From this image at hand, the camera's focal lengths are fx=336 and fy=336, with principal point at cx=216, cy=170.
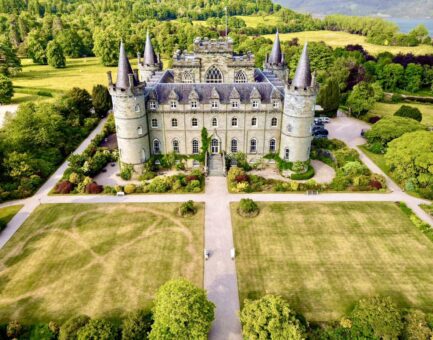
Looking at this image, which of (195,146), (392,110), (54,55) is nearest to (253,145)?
A: (195,146)

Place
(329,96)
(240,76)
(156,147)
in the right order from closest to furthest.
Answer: (156,147) → (240,76) → (329,96)

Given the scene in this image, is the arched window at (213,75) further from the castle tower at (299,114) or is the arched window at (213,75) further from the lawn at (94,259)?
the lawn at (94,259)

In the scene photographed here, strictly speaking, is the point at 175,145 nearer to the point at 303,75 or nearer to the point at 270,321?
the point at 303,75

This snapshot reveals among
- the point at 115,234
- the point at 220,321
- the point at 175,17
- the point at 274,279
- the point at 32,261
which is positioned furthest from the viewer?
the point at 175,17

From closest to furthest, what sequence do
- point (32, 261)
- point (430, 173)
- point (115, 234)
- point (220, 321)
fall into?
point (220, 321), point (32, 261), point (115, 234), point (430, 173)

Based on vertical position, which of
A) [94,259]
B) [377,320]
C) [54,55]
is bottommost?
[94,259]

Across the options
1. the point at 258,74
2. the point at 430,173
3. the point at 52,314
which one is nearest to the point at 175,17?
the point at 258,74

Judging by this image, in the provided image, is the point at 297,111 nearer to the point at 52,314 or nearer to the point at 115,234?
the point at 115,234
